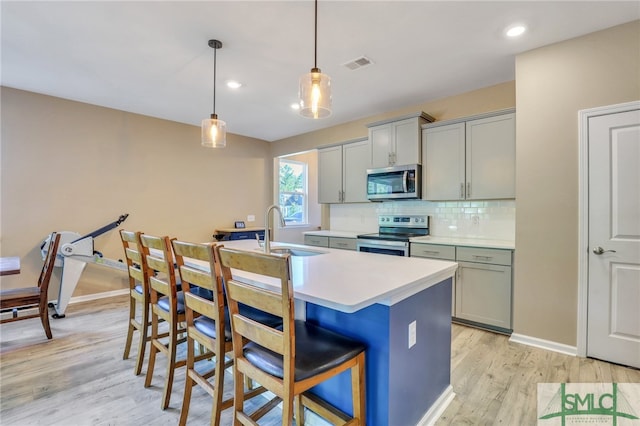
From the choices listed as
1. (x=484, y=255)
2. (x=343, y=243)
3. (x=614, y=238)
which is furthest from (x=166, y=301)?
(x=614, y=238)

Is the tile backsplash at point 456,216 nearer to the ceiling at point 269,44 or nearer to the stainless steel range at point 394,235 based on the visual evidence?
the stainless steel range at point 394,235

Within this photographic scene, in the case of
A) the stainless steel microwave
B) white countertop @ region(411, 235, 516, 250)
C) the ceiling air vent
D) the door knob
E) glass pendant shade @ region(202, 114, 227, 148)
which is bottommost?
white countertop @ region(411, 235, 516, 250)

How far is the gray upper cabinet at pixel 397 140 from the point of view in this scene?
374 centimetres

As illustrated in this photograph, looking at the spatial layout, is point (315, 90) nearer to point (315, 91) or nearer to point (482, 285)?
point (315, 91)

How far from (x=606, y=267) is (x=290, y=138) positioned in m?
4.80

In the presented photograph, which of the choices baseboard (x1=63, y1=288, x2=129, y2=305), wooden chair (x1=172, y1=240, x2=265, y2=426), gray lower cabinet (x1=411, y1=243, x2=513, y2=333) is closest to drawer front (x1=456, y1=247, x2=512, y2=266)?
gray lower cabinet (x1=411, y1=243, x2=513, y2=333)

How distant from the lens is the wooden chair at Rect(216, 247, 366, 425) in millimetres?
1136

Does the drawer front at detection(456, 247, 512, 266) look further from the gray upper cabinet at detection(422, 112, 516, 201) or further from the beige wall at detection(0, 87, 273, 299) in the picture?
the beige wall at detection(0, 87, 273, 299)

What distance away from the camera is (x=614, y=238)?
7.79ft

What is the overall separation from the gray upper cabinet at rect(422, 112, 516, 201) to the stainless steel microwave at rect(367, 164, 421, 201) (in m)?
0.14

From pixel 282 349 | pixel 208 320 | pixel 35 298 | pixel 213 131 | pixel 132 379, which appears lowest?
pixel 132 379

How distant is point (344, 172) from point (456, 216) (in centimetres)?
172

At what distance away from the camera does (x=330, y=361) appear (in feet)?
4.16

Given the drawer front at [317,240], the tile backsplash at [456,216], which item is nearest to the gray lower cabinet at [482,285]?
the tile backsplash at [456,216]
